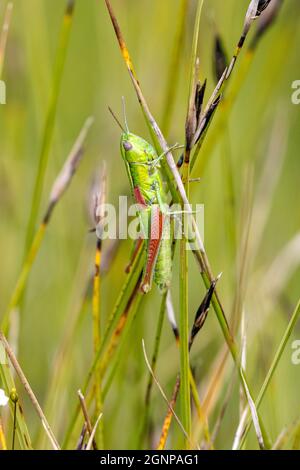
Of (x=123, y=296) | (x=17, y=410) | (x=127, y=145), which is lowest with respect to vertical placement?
(x=17, y=410)

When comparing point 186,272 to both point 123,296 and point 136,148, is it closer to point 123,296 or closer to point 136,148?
point 123,296

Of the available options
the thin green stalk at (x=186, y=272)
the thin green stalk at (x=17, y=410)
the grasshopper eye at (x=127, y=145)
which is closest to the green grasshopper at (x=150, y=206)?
the grasshopper eye at (x=127, y=145)

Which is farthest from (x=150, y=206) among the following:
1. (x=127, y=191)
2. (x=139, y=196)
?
(x=127, y=191)

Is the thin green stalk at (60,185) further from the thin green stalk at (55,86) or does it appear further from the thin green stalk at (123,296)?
the thin green stalk at (123,296)

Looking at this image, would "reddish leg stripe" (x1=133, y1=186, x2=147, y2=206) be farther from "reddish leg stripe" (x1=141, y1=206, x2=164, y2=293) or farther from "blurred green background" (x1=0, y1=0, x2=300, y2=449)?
"blurred green background" (x1=0, y1=0, x2=300, y2=449)

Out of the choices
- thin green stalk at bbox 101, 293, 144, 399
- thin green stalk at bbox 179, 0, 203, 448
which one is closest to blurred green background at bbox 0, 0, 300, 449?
→ thin green stalk at bbox 101, 293, 144, 399
